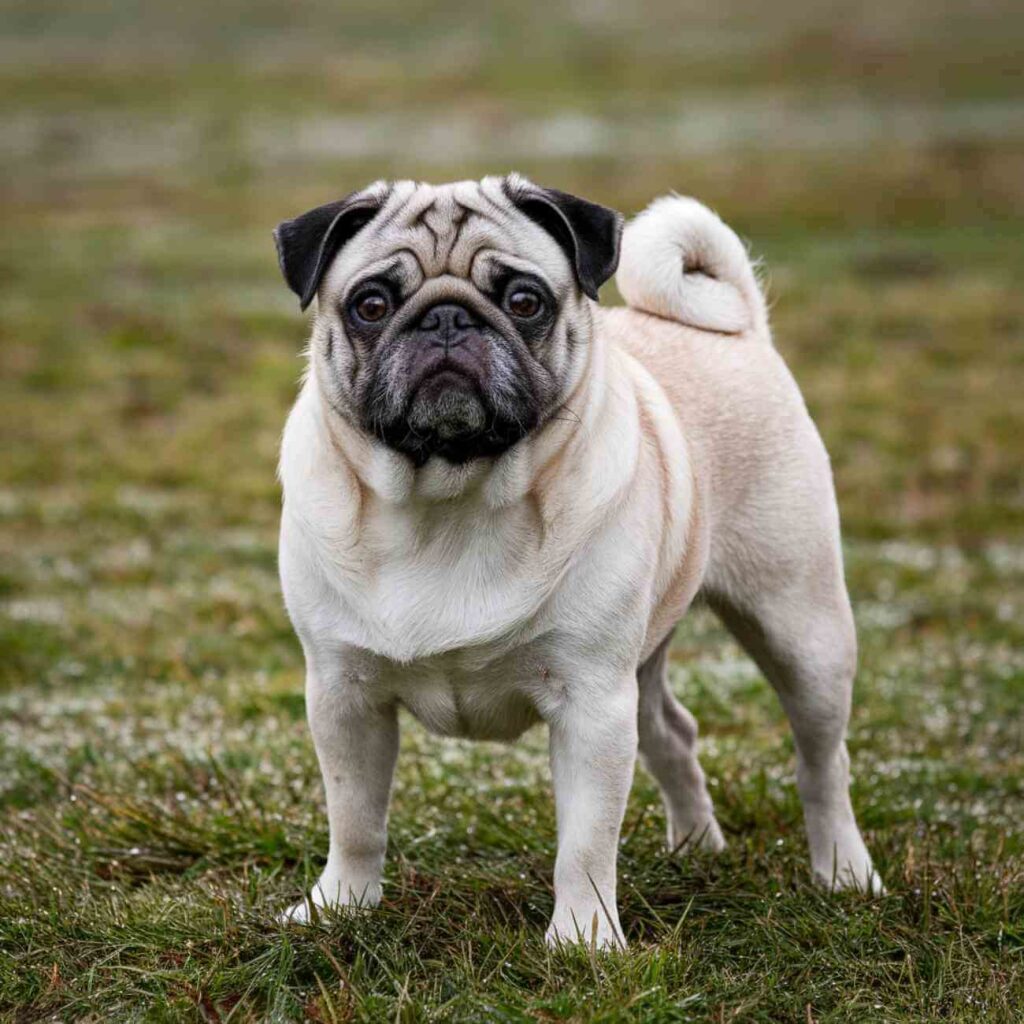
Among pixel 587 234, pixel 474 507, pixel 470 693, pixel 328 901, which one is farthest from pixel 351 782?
pixel 587 234

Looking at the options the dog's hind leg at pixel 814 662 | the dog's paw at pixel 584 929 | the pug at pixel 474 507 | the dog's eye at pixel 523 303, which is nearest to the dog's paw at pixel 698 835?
the dog's hind leg at pixel 814 662

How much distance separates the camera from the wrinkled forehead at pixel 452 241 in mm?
4004

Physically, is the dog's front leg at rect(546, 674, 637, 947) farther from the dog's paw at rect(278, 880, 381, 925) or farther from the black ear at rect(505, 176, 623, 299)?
the black ear at rect(505, 176, 623, 299)

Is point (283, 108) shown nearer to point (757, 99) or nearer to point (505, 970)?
point (757, 99)

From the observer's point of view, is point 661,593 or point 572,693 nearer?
point 572,693

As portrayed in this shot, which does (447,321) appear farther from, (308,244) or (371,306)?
(308,244)

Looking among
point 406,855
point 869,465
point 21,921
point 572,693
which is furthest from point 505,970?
point 869,465

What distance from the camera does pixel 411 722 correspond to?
21.2ft

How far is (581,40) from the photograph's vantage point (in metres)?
46.8

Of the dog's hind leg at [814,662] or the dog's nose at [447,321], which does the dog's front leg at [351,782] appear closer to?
the dog's nose at [447,321]

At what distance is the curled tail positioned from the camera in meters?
5.18

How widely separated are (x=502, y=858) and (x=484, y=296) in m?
1.90

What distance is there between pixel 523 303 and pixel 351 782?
144 cm

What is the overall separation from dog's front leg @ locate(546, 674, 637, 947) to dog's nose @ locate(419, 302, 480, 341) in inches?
39.7
